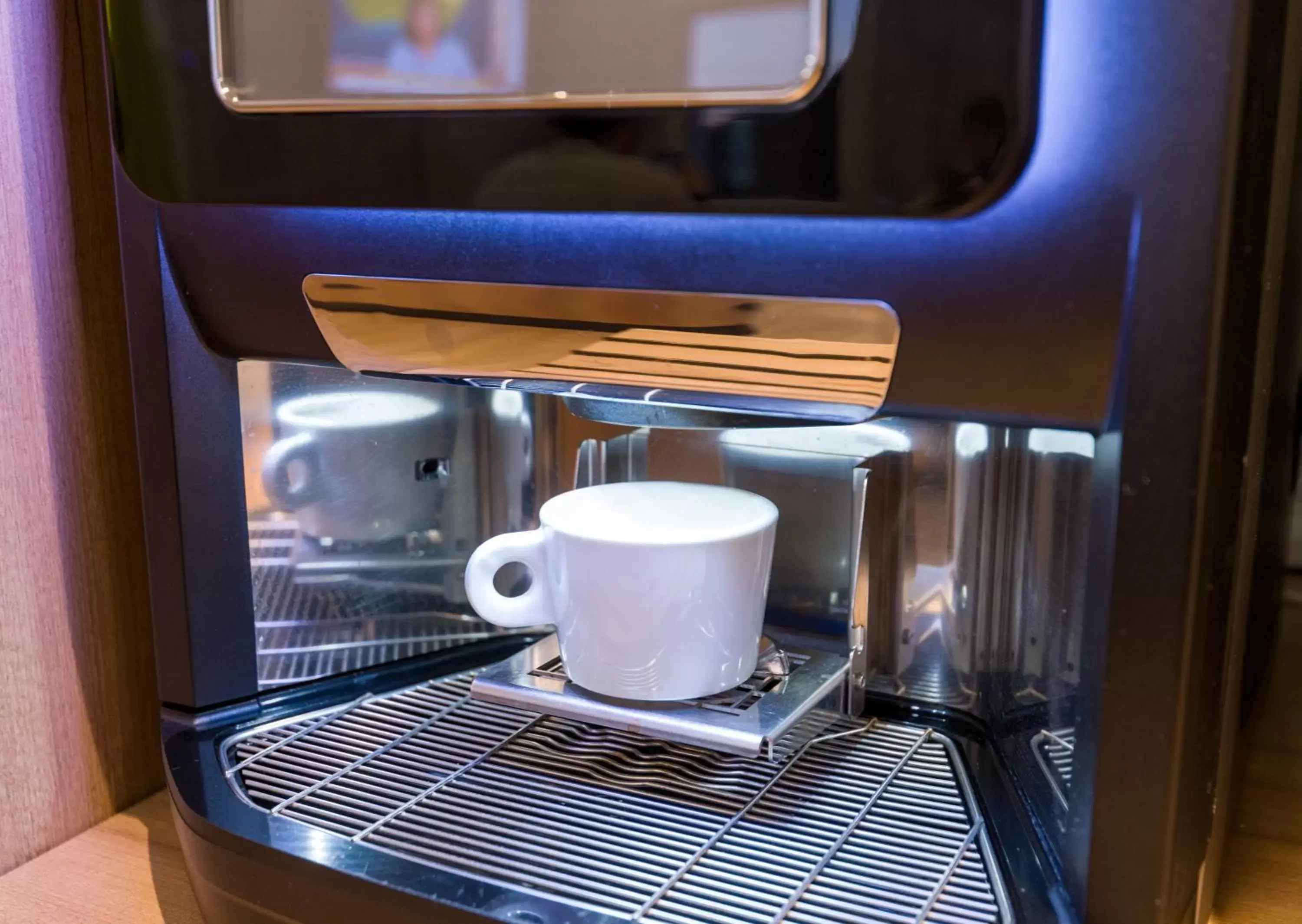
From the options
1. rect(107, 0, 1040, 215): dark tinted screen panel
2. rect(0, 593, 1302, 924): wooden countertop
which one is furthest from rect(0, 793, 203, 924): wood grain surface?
rect(107, 0, 1040, 215): dark tinted screen panel

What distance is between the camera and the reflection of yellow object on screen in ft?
1.17

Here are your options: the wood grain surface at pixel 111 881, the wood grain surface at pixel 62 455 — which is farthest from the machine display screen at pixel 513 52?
the wood grain surface at pixel 111 881

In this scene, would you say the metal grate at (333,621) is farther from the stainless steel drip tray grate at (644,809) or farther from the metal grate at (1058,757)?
the metal grate at (1058,757)

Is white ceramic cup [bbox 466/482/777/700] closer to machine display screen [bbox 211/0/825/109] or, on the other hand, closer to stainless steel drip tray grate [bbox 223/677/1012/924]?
stainless steel drip tray grate [bbox 223/677/1012/924]

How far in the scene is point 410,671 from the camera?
22.0 inches

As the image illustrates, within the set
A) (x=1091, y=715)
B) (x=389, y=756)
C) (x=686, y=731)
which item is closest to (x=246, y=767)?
(x=389, y=756)

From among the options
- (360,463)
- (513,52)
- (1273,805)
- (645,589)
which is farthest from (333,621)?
(1273,805)

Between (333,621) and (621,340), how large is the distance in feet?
0.80

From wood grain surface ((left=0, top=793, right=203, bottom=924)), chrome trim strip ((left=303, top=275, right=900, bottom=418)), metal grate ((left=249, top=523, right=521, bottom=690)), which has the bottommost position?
wood grain surface ((left=0, top=793, right=203, bottom=924))

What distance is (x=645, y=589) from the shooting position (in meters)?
0.43

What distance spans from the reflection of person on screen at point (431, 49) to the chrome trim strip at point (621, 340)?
0.07 m

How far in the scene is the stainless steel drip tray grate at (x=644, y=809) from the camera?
1.22 feet

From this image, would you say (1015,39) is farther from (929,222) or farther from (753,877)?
(753,877)

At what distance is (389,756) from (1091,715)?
0.27 meters
